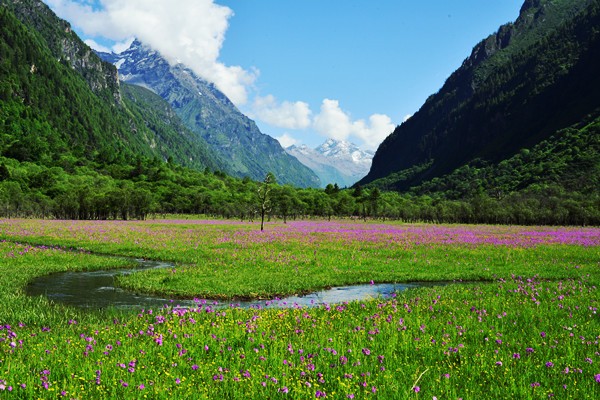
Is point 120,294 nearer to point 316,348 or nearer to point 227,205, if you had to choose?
point 316,348

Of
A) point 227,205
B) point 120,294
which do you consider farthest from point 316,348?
point 227,205

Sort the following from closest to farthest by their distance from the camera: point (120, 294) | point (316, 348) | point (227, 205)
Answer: point (316, 348) < point (120, 294) < point (227, 205)

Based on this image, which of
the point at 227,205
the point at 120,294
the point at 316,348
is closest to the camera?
A: the point at 316,348

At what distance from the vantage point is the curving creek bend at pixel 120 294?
596 inches

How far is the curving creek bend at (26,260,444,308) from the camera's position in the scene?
1515 centimetres

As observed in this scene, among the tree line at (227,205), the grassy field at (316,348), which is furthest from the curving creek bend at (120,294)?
the tree line at (227,205)

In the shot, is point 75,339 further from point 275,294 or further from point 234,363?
A: point 275,294

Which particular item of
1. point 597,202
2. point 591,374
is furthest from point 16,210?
point 597,202

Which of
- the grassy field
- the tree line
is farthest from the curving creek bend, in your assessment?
the tree line

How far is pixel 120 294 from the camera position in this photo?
1691 cm

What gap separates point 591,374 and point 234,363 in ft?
19.9

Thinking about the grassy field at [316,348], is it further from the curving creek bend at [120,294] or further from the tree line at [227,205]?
the tree line at [227,205]

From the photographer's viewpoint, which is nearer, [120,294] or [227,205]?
[120,294]

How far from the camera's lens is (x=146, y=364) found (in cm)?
685
